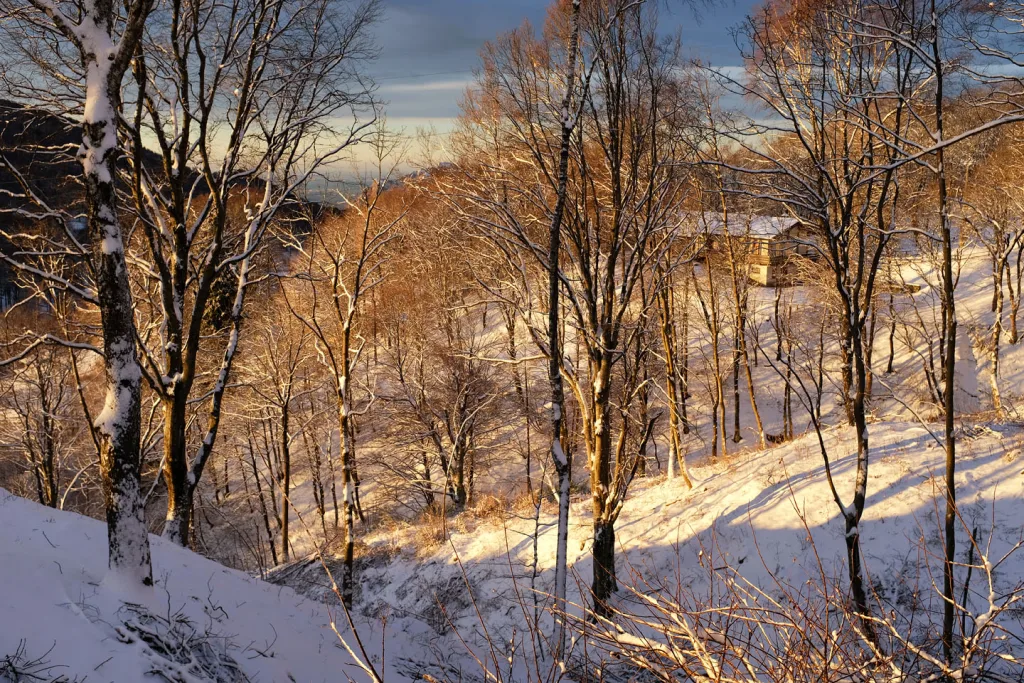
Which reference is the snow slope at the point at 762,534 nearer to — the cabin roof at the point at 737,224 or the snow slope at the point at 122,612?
Answer: the snow slope at the point at 122,612

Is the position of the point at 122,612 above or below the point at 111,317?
below

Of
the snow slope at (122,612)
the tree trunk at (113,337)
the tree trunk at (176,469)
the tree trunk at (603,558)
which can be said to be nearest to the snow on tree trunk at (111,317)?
the tree trunk at (113,337)

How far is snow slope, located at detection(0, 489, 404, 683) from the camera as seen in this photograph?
13.4 ft

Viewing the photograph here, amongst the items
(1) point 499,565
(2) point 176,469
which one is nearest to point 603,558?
(1) point 499,565

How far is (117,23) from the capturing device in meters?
7.86

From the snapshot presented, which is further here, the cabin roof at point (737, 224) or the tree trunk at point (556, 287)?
the cabin roof at point (737, 224)

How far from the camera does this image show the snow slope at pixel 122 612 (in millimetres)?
4082

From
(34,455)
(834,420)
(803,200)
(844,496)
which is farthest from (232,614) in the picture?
(834,420)

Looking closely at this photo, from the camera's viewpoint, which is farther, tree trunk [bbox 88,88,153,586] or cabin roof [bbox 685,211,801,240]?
cabin roof [bbox 685,211,801,240]

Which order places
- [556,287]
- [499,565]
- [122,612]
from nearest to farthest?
[122,612], [556,287], [499,565]

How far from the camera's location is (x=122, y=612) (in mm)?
4652

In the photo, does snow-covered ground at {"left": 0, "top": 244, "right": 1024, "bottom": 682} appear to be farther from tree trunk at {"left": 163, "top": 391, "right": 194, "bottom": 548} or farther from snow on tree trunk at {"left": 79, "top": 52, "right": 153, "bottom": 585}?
tree trunk at {"left": 163, "top": 391, "right": 194, "bottom": 548}

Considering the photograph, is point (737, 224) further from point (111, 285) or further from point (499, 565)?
point (111, 285)

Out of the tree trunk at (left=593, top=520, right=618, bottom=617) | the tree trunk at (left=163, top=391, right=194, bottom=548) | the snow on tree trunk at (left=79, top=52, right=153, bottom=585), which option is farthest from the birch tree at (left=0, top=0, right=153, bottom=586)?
the tree trunk at (left=593, top=520, right=618, bottom=617)
